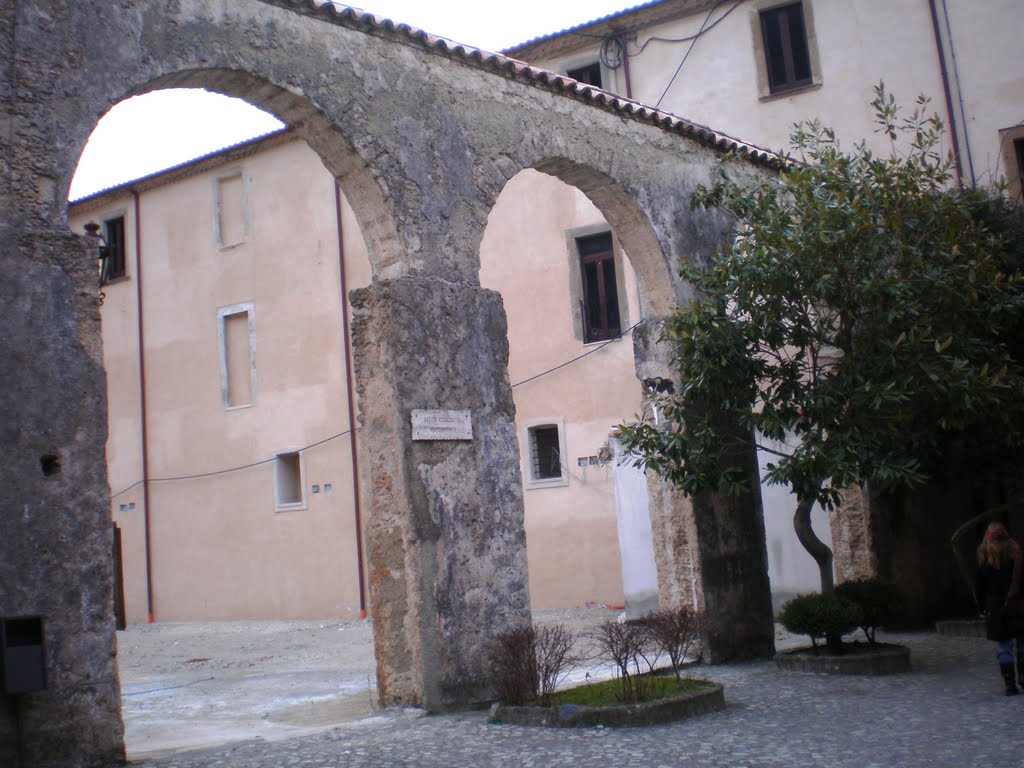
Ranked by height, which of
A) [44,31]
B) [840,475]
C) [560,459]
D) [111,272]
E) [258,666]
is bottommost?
[258,666]

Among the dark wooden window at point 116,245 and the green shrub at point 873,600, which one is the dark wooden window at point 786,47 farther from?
the dark wooden window at point 116,245

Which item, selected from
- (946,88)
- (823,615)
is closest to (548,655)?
(823,615)

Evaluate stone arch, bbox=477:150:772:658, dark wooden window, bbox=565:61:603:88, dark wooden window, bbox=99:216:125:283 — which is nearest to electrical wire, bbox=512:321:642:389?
dark wooden window, bbox=565:61:603:88

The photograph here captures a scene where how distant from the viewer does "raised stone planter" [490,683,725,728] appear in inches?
294

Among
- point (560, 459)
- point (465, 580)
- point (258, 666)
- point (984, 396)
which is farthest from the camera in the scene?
point (560, 459)

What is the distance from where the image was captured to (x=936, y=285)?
916 centimetres

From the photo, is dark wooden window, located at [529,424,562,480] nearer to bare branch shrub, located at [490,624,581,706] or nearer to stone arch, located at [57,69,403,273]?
stone arch, located at [57,69,403,273]

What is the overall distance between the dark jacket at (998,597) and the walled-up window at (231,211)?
15.7 m

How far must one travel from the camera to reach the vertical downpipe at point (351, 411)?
19000 mm

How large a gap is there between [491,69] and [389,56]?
1.04 metres

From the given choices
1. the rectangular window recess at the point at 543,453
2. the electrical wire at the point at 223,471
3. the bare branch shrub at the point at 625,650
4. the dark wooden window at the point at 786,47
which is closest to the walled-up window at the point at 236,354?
the electrical wire at the point at 223,471

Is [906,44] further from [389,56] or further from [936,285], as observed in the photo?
[389,56]

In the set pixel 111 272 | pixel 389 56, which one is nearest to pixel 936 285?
pixel 389 56

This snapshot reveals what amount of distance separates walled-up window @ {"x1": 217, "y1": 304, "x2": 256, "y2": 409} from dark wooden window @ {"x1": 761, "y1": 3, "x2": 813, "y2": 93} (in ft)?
31.9
